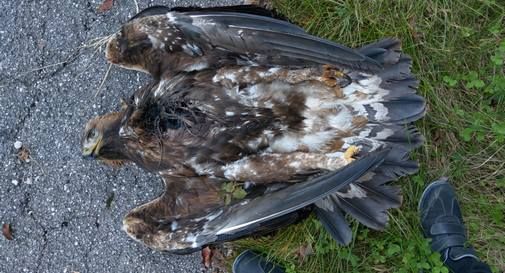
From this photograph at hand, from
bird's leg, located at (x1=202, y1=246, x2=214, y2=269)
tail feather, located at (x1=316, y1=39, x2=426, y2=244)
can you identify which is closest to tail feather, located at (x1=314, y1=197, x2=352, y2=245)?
tail feather, located at (x1=316, y1=39, x2=426, y2=244)

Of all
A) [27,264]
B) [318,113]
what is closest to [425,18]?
[318,113]

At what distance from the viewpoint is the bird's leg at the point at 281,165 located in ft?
9.71

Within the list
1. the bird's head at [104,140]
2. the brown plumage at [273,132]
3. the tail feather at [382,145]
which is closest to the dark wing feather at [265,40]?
the brown plumage at [273,132]

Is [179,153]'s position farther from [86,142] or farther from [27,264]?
[27,264]

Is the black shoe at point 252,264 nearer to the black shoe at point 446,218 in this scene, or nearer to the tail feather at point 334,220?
the tail feather at point 334,220

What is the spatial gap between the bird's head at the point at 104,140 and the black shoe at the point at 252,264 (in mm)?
932

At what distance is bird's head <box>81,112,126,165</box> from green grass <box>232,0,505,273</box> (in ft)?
3.92

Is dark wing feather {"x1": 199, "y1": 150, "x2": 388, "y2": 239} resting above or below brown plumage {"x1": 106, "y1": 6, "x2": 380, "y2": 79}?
below

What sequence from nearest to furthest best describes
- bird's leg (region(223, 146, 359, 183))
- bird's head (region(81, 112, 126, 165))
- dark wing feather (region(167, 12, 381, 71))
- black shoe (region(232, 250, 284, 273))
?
1. dark wing feather (region(167, 12, 381, 71))
2. bird's leg (region(223, 146, 359, 183))
3. bird's head (region(81, 112, 126, 165))
4. black shoe (region(232, 250, 284, 273))

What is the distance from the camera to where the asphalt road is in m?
3.82

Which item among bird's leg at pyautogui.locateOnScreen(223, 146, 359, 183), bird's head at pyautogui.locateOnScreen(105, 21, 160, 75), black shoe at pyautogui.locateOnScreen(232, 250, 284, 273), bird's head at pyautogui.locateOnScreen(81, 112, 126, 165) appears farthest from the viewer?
black shoe at pyautogui.locateOnScreen(232, 250, 284, 273)

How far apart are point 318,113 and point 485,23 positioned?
1.15 meters

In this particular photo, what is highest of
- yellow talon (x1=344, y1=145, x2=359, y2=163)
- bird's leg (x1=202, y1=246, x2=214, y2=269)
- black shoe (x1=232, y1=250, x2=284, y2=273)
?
yellow talon (x1=344, y1=145, x2=359, y2=163)

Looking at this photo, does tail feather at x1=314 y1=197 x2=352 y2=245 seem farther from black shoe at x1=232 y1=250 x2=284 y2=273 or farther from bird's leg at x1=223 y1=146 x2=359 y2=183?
black shoe at x1=232 y1=250 x2=284 y2=273
